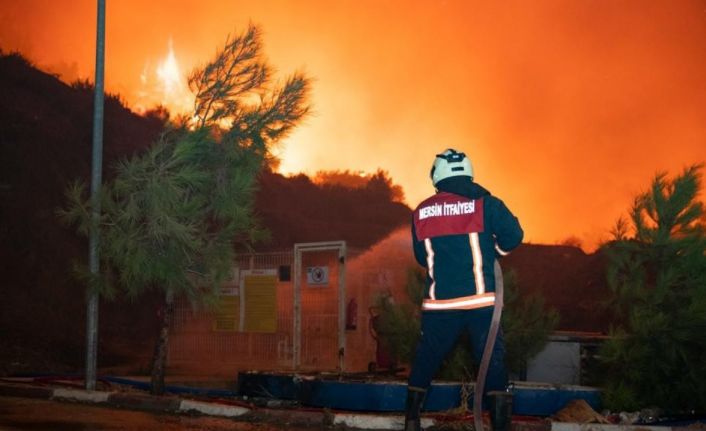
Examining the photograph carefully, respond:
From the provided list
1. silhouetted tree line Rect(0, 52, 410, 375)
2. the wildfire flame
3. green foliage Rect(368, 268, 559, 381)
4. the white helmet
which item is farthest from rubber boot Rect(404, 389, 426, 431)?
the wildfire flame

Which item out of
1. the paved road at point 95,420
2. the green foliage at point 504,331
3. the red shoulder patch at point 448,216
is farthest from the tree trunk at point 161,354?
the red shoulder patch at point 448,216

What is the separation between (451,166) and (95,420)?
4600 millimetres

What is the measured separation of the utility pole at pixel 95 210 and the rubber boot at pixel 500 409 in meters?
6.38

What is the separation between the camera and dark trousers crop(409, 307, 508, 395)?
5977mm

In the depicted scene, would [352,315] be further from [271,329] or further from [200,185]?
[200,185]

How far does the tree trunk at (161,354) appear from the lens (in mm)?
10758

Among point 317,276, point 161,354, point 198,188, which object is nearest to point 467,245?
point 198,188

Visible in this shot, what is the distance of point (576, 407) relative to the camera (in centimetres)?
884

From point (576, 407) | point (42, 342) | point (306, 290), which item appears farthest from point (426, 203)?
point (42, 342)

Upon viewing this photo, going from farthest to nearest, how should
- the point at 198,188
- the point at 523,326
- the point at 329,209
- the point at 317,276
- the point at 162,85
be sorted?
1. the point at 329,209
2. the point at 162,85
3. the point at 317,276
4. the point at 198,188
5. the point at 523,326

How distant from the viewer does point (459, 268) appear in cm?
614

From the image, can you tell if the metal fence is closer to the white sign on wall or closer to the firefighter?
the white sign on wall

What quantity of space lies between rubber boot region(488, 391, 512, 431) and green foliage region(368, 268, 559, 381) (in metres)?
4.26

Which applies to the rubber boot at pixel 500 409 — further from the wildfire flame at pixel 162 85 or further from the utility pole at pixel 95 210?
the wildfire flame at pixel 162 85
